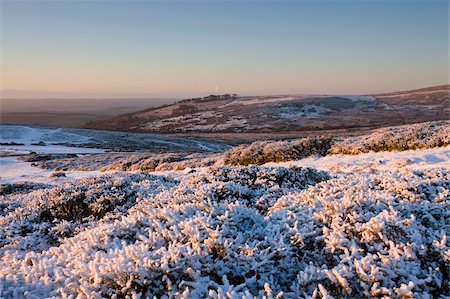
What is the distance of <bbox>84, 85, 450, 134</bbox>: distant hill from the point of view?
336ft

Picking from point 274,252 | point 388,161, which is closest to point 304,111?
point 388,161

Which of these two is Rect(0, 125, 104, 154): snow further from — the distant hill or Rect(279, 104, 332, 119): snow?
Rect(279, 104, 332, 119): snow

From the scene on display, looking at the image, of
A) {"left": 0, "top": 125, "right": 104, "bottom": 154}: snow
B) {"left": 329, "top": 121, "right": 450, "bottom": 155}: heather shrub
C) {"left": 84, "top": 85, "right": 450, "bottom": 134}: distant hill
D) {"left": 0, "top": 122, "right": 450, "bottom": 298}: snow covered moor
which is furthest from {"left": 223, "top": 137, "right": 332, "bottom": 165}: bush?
{"left": 84, "top": 85, "right": 450, "bottom": 134}: distant hill

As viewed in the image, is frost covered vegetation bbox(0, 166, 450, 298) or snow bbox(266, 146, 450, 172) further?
snow bbox(266, 146, 450, 172)

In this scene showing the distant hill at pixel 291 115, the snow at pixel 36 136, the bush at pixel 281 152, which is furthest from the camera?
the distant hill at pixel 291 115

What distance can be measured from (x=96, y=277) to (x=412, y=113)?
417 feet

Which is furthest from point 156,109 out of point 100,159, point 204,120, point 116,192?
point 116,192

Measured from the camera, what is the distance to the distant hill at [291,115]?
102 m

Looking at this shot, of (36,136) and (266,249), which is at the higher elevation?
(266,249)

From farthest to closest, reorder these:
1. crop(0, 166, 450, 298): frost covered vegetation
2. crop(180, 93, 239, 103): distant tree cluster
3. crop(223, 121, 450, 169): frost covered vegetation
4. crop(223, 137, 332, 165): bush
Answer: crop(180, 93, 239, 103): distant tree cluster
crop(223, 137, 332, 165): bush
crop(223, 121, 450, 169): frost covered vegetation
crop(0, 166, 450, 298): frost covered vegetation

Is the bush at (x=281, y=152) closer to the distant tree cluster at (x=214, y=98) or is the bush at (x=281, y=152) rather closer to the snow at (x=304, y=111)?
the snow at (x=304, y=111)

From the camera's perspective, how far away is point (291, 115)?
11950 centimetres

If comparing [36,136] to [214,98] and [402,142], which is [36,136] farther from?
[214,98]

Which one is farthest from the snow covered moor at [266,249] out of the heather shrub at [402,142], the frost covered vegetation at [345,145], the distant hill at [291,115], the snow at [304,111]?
the snow at [304,111]
